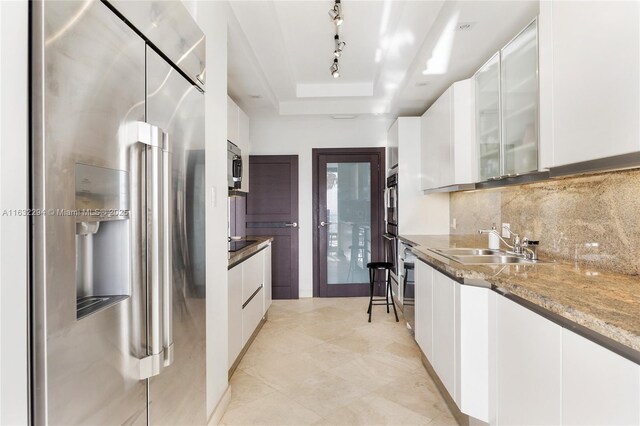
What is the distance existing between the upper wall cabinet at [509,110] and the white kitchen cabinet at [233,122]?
2.14 metres

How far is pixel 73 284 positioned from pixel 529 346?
1.55 m

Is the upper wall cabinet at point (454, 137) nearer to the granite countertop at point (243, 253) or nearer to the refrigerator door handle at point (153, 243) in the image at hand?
the granite countertop at point (243, 253)

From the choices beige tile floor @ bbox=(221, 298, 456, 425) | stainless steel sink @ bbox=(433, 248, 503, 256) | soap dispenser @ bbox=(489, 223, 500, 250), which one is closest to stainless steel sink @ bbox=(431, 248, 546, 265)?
stainless steel sink @ bbox=(433, 248, 503, 256)

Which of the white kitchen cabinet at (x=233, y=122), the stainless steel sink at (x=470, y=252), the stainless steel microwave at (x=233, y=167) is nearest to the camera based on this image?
the stainless steel sink at (x=470, y=252)

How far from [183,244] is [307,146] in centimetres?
373

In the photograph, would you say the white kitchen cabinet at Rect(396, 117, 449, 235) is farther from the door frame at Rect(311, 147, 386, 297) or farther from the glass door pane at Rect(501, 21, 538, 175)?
the glass door pane at Rect(501, 21, 538, 175)

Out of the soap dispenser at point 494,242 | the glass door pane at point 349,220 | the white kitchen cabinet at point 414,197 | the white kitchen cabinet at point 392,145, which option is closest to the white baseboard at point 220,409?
the soap dispenser at point 494,242

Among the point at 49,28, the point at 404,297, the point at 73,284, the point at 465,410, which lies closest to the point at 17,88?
the point at 49,28

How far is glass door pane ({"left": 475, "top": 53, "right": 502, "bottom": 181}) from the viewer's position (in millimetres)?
2396

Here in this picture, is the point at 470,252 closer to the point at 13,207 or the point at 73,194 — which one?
the point at 73,194

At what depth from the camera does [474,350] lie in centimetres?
175

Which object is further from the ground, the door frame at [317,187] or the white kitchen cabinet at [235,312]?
the door frame at [317,187]

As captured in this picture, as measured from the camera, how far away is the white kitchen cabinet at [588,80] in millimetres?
1197

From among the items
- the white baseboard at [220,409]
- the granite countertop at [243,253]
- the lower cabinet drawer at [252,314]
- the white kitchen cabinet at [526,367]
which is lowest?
the white baseboard at [220,409]
